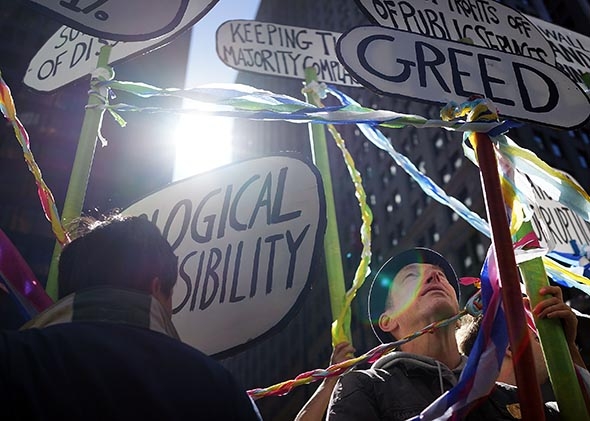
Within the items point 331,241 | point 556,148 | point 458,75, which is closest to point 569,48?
point 458,75

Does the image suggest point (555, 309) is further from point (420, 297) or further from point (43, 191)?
point (43, 191)

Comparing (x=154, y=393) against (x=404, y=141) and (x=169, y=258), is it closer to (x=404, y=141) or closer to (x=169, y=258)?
(x=169, y=258)

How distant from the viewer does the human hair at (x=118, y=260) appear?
1486 millimetres

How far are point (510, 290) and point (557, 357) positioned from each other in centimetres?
25

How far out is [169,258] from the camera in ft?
5.39

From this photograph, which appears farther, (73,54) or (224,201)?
(73,54)

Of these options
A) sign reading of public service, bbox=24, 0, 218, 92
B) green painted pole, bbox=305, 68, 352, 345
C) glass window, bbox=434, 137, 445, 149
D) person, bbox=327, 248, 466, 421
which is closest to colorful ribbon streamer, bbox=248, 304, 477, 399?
person, bbox=327, 248, 466, 421

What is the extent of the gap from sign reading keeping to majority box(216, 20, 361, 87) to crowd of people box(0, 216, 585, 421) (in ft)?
7.27

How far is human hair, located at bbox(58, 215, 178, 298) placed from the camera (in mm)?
1486

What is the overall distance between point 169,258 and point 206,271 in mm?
934

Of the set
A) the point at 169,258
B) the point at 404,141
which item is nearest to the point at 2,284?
the point at 169,258

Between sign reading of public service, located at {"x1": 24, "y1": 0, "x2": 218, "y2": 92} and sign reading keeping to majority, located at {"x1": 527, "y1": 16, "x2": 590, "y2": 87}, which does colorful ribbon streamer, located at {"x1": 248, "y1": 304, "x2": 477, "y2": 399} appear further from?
sign reading keeping to majority, located at {"x1": 527, "y1": 16, "x2": 590, "y2": 87}

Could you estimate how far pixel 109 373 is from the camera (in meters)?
1.21

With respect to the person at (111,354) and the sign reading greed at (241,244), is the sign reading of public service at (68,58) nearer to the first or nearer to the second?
the sign reading greed at (241,244)
